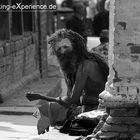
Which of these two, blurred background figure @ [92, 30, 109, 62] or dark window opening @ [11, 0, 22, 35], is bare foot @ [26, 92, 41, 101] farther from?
dark window opening @ [11, 0, 22, 35]

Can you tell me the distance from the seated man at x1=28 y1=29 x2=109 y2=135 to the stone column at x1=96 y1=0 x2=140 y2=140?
0.94m

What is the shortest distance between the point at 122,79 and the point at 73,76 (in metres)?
1.24

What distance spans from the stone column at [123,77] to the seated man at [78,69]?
0.94m

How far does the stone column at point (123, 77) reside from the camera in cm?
539

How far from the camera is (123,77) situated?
5.47 m

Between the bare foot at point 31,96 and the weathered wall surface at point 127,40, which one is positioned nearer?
the weathered wall surface at point 127,40

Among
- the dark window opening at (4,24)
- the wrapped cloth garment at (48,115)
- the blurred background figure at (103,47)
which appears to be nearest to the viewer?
the wrapped cloth garment at (48,115)

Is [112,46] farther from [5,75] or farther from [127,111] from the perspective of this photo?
[5,75]

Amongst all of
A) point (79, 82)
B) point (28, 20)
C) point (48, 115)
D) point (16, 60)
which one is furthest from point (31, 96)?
point (28, 20)

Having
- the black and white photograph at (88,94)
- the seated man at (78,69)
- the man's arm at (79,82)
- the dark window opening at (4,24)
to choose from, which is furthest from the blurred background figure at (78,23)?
the man's arm at (79,82)

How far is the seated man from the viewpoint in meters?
6.45

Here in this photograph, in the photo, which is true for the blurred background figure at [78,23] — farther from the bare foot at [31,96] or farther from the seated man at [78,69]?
→ the bare foot at [31,96]

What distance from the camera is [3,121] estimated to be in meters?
8.30

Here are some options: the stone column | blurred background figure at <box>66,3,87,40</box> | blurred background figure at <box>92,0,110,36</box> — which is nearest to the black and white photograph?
the stone column
